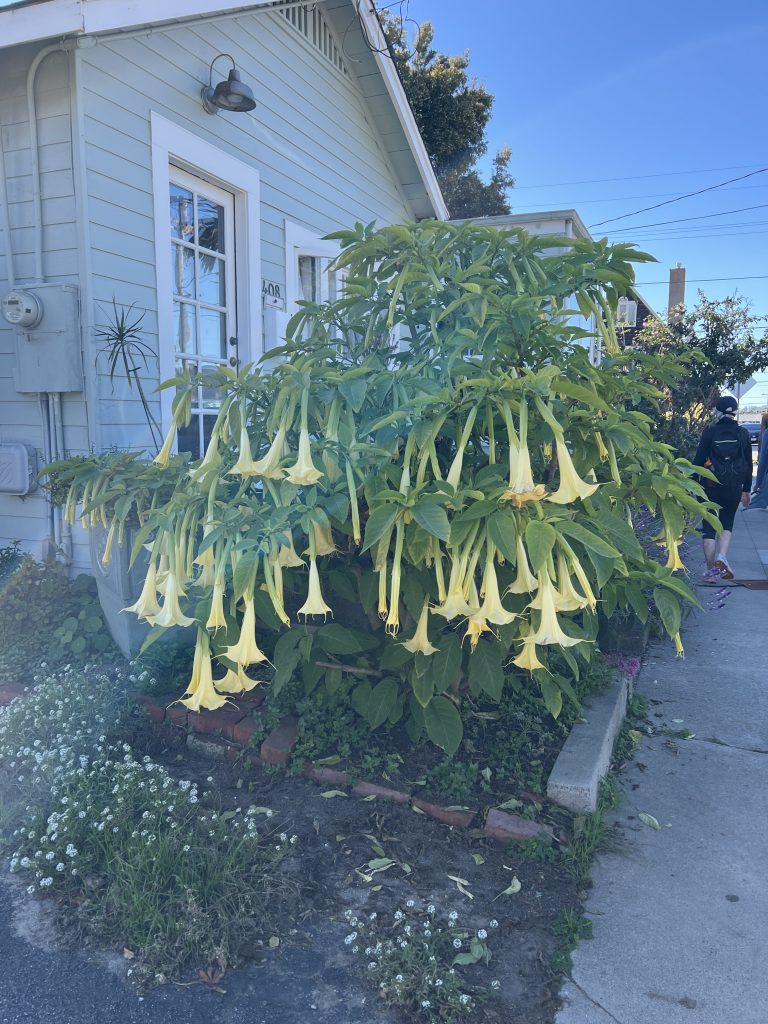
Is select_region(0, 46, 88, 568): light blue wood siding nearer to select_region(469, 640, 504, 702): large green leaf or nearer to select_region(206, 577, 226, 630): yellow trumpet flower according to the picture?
select_region(206, 577, 226, 630): yellow trumpet flower

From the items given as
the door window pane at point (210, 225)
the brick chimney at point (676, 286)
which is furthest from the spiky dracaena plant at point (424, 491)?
the brick chimney at point (676, 286)

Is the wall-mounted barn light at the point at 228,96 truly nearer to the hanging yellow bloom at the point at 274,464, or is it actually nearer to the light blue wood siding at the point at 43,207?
the light blue wood siding at the point at 43,207

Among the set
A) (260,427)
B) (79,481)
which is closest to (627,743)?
(260,427)

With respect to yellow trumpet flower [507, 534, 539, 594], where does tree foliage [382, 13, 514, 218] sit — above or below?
above

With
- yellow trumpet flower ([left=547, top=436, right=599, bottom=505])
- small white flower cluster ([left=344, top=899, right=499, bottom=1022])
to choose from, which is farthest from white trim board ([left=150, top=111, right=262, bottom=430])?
small white flower cluster ([left=344, top=899, right=499, bottom=1022])

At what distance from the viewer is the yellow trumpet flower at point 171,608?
2424 mm

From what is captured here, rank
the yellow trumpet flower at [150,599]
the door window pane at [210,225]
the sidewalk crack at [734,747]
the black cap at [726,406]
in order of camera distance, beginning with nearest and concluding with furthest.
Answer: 1. the yellow trumpet flower at [150,599]
2. the sidewalk crack at [734,747]
3. the door window pane at [210,225]
4. the black cap at [726,406]

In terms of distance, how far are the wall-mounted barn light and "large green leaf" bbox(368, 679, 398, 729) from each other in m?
4.33

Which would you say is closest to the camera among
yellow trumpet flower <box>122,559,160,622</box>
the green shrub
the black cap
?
yellow trumpet flower <box>122,559,160,622</box>

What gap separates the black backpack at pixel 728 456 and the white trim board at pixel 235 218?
4.37m

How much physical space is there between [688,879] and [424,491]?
1.75 m

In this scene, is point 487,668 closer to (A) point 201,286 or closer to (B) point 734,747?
(B) point 734,747

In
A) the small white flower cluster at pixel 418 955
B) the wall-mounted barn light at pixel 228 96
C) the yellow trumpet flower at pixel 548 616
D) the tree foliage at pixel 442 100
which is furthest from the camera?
the tree foliage at pixel 442 100

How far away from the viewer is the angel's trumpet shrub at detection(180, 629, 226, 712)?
244cm
